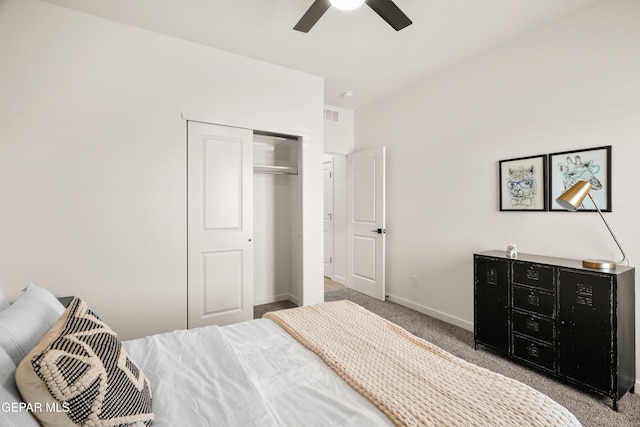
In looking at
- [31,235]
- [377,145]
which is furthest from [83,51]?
[377,145]

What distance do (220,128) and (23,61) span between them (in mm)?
1507

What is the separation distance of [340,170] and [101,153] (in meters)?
3.49

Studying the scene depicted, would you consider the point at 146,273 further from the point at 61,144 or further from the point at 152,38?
the point at 152,38

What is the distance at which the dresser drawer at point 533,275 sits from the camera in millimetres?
2295

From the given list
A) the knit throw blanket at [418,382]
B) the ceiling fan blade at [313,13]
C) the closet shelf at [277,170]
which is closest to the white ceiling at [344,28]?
the ceiling fan blade at [313,13]

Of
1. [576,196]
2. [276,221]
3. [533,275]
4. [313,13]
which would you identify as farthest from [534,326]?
[276,221]

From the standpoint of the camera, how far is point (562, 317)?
2209 millimetres

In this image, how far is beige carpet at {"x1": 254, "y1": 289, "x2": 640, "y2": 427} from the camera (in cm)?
191

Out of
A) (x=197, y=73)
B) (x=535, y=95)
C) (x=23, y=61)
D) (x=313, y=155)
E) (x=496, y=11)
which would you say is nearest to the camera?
(x=23, y=61)

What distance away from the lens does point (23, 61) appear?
231 centimetres

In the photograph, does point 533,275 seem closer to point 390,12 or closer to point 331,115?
point 390,12

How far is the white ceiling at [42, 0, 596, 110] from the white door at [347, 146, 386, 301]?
4.16 feet

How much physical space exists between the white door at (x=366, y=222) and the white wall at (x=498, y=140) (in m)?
0.16

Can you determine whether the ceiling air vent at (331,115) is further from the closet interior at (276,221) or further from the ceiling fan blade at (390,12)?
the ceiling fan blade at (390,12)
